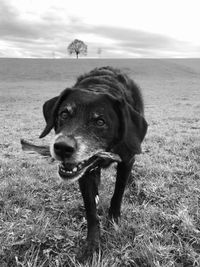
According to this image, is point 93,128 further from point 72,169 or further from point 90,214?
point 90,214

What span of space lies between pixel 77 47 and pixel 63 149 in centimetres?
9131

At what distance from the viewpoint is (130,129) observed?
127 inches

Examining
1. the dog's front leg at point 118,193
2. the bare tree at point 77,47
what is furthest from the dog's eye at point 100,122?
the bare tree at point 77,47

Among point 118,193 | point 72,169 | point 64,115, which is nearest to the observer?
point 72,169

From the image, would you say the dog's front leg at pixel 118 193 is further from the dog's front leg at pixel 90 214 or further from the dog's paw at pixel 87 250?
the dog's paw at pixel 87 250

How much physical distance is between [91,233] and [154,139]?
16.7 ft

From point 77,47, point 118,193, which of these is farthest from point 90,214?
point 77,47

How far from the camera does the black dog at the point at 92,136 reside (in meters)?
2.95

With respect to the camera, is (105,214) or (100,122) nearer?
(100,122)

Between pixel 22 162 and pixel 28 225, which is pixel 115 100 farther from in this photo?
pixel 22 162

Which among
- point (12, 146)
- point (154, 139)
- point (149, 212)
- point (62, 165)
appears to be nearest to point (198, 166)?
point (149, 212)

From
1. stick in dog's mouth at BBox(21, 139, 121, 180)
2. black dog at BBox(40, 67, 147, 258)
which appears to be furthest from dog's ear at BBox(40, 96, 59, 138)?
stick in dog's mouth at BBox(21, 139, 121, 180)

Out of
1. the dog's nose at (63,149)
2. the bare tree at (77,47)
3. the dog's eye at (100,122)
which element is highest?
the dog's eye at (100,122)

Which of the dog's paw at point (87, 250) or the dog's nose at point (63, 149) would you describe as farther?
the dog's paw at point (87, 250)
